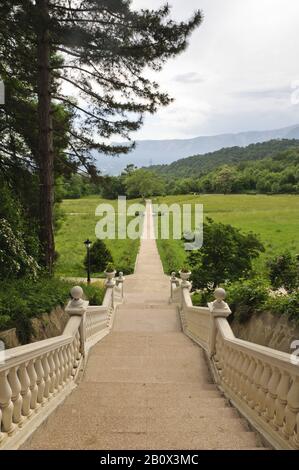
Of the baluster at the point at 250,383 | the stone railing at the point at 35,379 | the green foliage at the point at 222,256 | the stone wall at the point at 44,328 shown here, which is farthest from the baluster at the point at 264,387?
the green foliage at the point at 222,256

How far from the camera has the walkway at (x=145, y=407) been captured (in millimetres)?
3498

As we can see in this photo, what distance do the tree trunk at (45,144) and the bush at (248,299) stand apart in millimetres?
5364

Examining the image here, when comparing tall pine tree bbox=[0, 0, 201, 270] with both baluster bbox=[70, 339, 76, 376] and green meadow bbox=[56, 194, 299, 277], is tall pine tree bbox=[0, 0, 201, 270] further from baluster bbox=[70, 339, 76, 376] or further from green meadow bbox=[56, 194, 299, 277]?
green meadow bbox=[56, 194, 299, 277]

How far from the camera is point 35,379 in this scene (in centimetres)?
410

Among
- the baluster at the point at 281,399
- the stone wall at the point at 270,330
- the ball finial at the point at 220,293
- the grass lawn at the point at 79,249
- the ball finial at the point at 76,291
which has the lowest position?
the grass lawn at the point at 79,249

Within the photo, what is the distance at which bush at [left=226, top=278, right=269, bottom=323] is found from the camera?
32.3 ft

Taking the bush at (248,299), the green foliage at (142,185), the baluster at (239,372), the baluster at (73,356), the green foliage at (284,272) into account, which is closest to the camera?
the baluster at (239,372)

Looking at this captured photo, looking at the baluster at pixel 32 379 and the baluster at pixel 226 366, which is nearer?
the baluster at pixel 32 379

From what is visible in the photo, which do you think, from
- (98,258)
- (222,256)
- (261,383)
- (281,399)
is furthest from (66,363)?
(98,258)

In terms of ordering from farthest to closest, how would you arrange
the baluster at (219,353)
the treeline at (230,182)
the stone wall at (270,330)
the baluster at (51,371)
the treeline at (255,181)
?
the treeline at (255,181) < the treeline at (230,182) < the stone wall at (270,330) < the baluster at (219,353) < the baluster at (51,371)

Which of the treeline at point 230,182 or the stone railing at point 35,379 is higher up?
the treeline at point 230,182

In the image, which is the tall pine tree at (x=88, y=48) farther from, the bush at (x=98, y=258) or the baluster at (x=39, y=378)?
the bush at (x=98, y=258)

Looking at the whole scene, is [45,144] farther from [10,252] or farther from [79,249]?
[79,249]

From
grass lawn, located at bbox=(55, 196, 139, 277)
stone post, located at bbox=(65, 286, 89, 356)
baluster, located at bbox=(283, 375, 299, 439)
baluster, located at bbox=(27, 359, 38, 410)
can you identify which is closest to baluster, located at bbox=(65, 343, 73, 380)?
stone post, located at bbox=(65, 286, 89, 356)
